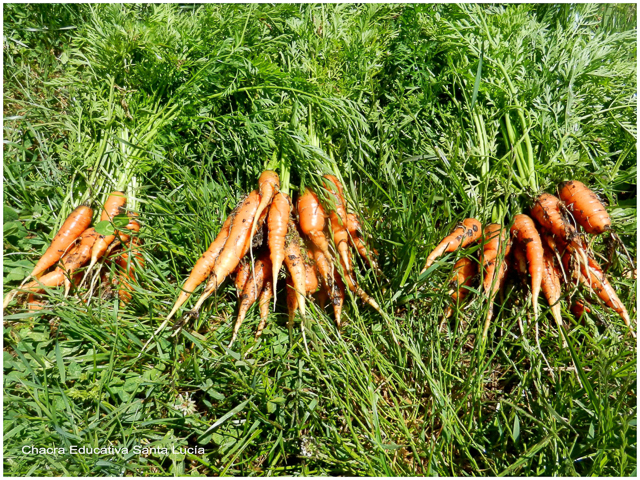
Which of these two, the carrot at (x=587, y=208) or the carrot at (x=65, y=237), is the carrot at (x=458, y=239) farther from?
the carrot at (x=65, y=237)

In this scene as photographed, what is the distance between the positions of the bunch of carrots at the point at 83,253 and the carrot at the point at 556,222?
1.99m

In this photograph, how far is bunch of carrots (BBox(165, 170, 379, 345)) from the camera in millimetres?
1911

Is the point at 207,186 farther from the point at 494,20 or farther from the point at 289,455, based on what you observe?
the point at 494,20

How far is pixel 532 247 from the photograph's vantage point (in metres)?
1.89

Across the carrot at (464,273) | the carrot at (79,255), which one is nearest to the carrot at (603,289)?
the carrot at (464,273)

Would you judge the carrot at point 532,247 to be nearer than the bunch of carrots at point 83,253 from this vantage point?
Yes

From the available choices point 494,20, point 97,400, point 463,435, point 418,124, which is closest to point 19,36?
point 97,400

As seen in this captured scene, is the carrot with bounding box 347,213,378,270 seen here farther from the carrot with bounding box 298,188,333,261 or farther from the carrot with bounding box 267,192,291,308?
the carrot with bounding box 267,192,291,308

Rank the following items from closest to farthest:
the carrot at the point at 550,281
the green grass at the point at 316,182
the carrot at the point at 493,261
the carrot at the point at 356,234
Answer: the green grass at the point at 316,182 < the carrot at the point at 493,261 < the carrot at the point at 550,281 < the carrot at the point at 356,234

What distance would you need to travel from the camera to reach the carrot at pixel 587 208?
6.13 ft

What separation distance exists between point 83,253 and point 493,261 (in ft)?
6.55

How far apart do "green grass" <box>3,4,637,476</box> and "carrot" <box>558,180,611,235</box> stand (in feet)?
0.45

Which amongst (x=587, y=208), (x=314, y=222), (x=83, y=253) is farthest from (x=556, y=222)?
(x=83, y=253)

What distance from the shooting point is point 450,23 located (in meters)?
2.17
